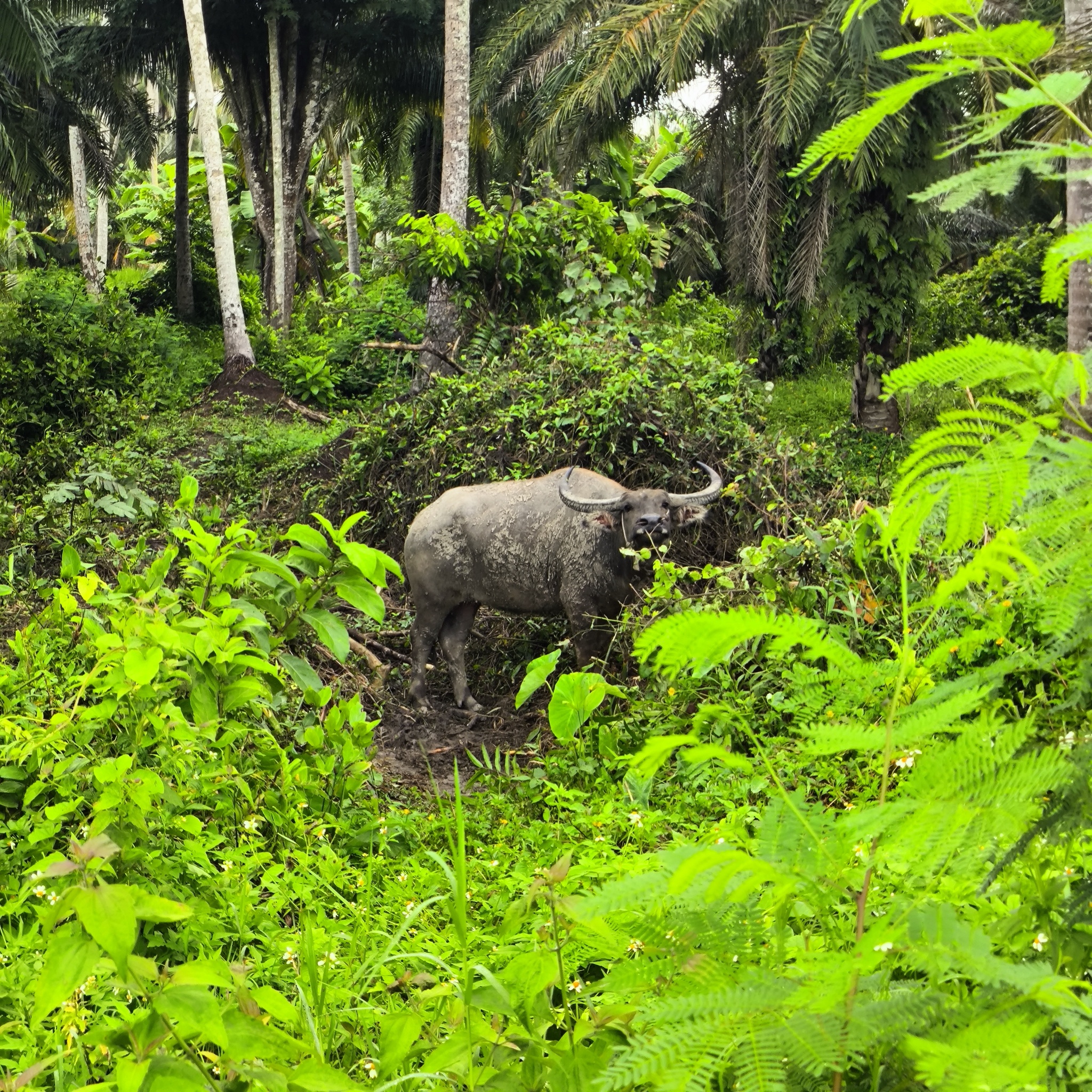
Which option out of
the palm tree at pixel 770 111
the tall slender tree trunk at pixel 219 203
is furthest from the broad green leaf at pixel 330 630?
the tall slender tree trunk at pixel 219 203

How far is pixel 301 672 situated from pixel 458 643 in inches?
101

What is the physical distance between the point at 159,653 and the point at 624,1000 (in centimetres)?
169

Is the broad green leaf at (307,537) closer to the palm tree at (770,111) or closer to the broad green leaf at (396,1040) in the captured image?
the broad green leaf at (396,1040)

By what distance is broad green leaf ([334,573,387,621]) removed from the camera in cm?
358

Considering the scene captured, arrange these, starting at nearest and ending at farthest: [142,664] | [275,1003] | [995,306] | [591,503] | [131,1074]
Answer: [131,1074], [275,1003], [142,664], [591,503], [995,306]

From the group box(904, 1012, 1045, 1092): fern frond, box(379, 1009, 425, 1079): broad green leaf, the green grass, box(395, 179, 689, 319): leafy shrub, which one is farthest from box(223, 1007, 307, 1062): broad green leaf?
the green grass

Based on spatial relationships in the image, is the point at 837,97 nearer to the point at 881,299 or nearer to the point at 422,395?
the point at 881,299

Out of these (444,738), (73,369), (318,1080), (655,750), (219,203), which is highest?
(219,203)

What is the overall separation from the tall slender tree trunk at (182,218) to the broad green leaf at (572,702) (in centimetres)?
1521

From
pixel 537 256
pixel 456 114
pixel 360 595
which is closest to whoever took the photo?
pixel 360 595

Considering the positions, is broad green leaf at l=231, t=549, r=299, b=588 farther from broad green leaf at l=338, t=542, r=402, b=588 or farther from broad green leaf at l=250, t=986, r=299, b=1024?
broad green leaf at l=250, t=986, r=299, b=1024

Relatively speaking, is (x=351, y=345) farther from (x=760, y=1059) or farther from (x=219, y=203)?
(x=760, y=1059)

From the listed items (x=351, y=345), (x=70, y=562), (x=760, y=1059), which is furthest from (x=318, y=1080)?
(x=351, y=345)

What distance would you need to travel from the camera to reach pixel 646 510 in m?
5.61
